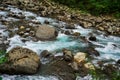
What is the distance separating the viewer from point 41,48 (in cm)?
926

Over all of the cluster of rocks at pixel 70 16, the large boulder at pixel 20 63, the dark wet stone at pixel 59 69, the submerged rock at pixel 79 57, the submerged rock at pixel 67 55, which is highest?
the large boulder at pixel 20 63

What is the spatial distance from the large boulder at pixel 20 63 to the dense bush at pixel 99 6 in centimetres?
771

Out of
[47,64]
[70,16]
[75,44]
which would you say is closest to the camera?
[47,64]

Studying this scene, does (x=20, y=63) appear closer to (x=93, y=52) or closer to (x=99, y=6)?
(x=93, y=52)

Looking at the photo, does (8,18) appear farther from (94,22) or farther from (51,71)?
(51,71)

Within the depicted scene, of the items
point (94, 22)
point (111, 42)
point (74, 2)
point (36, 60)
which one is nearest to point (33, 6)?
point (74, 2)

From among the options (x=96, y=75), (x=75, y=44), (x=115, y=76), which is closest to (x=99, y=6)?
(x=75, y=44)

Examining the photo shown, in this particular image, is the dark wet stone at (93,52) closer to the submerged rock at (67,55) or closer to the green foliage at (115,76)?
the submerged rock at (67,55)

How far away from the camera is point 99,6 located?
14.6 meters

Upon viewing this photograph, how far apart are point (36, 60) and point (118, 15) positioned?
25.7ft

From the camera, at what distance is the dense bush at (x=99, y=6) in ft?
48.1

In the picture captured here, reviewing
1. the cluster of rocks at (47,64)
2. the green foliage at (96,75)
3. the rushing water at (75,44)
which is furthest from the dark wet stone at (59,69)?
the rushing water at (75,44)

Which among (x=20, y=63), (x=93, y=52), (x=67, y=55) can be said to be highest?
(x=20, y=63)

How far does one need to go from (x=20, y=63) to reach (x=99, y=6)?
27.2 feet
